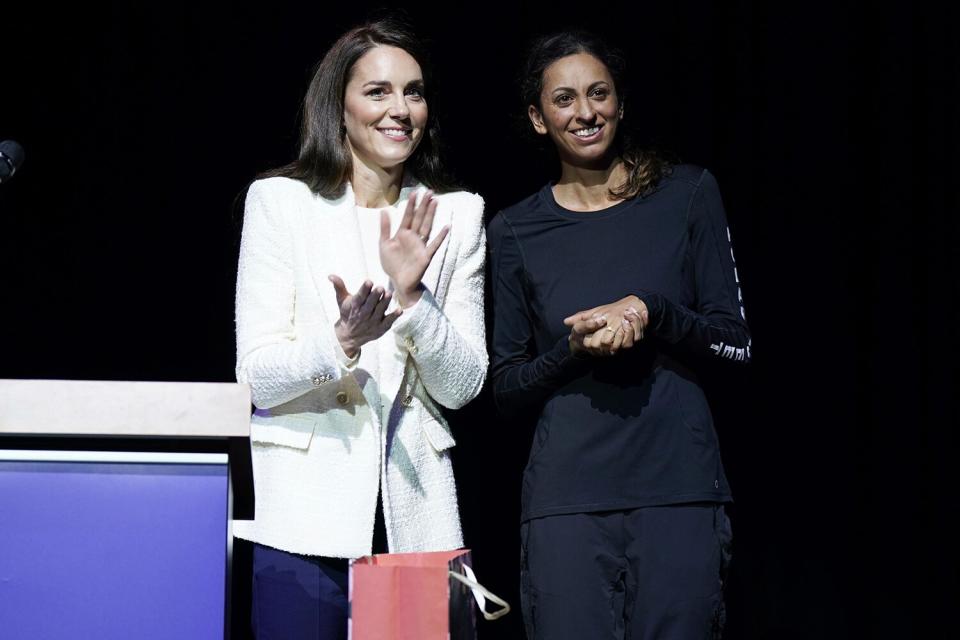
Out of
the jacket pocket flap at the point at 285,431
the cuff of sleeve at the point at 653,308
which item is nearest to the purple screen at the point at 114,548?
the jacket pocket flap at the point at 285,431

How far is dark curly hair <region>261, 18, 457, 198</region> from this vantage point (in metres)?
2.21

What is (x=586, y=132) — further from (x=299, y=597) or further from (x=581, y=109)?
(x=299, y=597)

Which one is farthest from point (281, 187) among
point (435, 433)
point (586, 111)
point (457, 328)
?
point (586, 111)

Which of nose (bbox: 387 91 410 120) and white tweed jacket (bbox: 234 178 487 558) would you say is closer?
white tweed jacket (bbox: 234 178 487 558)

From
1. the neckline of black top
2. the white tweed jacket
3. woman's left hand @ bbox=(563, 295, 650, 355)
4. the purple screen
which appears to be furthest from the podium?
the neckline of black top

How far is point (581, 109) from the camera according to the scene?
236 cm

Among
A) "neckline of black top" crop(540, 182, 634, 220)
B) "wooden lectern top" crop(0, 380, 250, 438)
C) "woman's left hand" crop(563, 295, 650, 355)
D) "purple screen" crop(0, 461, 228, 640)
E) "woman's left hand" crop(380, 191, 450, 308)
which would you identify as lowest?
"purple screen" crop(0, 461, 228, 640)

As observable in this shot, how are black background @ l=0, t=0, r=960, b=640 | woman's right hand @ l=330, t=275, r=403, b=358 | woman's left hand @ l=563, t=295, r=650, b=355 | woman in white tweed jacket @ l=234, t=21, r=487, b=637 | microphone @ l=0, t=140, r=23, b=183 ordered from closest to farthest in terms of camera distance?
microphone @ l=0, t=140, r=23, b=183 → woman's right hand @ l=330, t=275, r=403, b=358 → woman in white tweed jacket @ l=234, t=21, r=487, b=637 → woman's left hand @ l=563, t=295, r=650, b=355 → black background @ l=0, t=0, r=960, b=640

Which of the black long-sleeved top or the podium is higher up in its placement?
the black long-sleeved top

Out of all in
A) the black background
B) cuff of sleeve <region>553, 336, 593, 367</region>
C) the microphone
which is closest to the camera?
the microphone

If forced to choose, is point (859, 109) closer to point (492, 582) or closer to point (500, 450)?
point (500, 450)

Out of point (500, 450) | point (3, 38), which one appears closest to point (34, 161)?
point (3, 38)

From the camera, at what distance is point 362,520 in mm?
1938

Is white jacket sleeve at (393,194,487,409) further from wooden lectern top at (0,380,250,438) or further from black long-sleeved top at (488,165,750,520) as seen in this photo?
wooden lectern top at (0,380,250,438)
